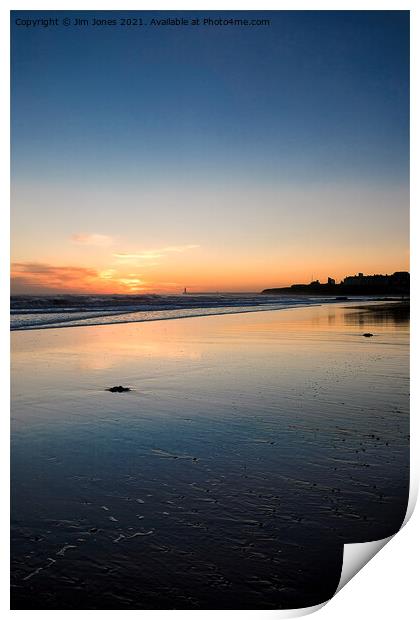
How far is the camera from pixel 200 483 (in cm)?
323

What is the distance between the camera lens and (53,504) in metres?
3.01

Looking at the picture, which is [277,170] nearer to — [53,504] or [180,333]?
[180,333]

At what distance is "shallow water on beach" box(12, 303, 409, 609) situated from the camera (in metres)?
2.36

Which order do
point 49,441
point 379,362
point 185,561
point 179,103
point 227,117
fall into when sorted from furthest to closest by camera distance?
point 379,362
point 227,117
point 179,103
point 49,441
point 185,561

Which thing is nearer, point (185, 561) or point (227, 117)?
point (185, 561)

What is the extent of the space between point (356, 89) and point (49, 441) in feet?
19.1

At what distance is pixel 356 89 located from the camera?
21.2 feet

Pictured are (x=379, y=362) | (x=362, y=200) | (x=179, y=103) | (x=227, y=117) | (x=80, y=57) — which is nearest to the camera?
(x=80, y=57)

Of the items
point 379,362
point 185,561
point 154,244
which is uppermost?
point 154,244

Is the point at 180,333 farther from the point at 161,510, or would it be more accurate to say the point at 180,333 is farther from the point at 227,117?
the point at 161,510

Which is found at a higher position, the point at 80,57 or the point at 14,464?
the point at 80,57

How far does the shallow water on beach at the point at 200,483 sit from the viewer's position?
2.36 metres

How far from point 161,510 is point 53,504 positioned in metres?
0.70

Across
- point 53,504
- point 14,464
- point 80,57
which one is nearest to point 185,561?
point 53,504
